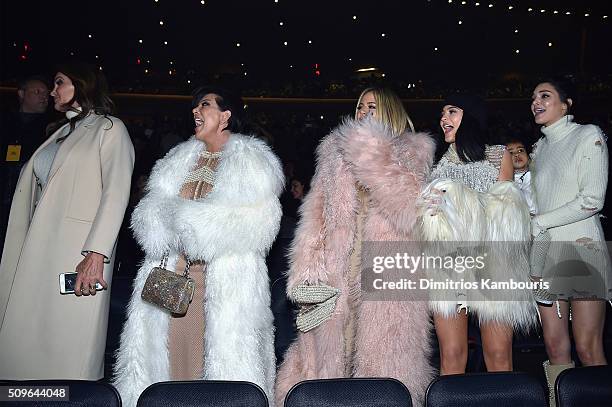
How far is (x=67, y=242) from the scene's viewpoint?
3002 mm

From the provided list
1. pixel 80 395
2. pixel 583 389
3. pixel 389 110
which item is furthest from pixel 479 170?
pixel 80 395

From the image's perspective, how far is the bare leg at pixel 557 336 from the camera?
11.3 ft

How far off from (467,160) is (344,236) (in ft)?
2.15

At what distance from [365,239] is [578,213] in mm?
992

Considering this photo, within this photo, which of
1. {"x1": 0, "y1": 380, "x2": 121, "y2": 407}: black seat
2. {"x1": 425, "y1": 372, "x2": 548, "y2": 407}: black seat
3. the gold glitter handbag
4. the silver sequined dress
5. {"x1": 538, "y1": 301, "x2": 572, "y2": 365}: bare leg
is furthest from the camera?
{"x1": 538, "y1": 301, "x2": 572, "y2": 365}: bare leg

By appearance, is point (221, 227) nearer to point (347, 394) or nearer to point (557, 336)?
point (347, 394)

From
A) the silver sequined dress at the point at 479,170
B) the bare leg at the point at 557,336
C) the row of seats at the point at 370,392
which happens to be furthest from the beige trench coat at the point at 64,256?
the bare leg at the point at 557,336

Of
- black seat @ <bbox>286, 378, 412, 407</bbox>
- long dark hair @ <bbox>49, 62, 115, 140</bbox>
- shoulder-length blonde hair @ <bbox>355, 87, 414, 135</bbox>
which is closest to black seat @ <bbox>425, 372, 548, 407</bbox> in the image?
black seat @ <bbox>286, 378, 412, 407</bbox>

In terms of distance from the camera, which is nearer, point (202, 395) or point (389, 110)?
point (202, 395)

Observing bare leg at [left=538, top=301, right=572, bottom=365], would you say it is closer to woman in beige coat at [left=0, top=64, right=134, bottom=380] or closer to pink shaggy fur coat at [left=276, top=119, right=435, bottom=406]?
pink shaggy fur coat at [left=276, top=119, right=435, bottom=406]

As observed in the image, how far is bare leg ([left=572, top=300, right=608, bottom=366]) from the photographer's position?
3314 millimetres

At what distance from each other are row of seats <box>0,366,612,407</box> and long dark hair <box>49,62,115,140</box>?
1376 millimetres

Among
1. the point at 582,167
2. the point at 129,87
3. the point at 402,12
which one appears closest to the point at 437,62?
the point at 402,12

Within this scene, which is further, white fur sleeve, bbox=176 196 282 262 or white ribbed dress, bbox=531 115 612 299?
white ribbed dress, bbox=531 115 612 299
